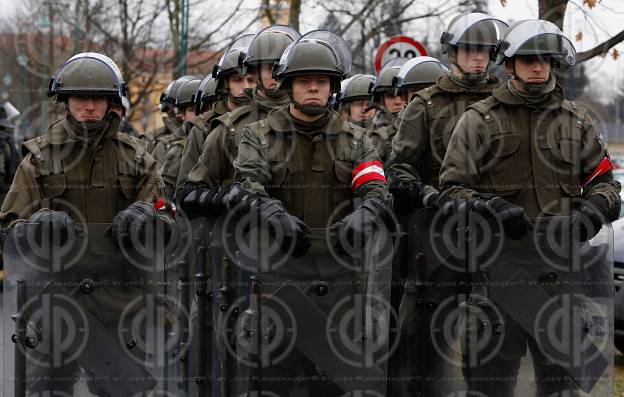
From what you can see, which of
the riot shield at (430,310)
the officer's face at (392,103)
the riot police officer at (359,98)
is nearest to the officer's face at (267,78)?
the officer's face at (392,103)

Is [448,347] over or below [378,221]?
below

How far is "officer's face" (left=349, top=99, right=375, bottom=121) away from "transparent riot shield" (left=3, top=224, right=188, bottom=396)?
4.67 m

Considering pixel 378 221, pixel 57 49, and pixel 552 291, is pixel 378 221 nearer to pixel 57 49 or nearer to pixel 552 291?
pixel 552 291

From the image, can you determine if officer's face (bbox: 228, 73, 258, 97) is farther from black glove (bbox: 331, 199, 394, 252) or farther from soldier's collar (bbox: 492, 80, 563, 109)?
black glove (bbox: 331, 199, 394, 252)

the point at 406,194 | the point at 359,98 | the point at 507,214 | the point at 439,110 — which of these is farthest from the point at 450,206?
the point at 359,98

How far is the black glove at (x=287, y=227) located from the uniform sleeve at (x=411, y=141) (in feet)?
6.73

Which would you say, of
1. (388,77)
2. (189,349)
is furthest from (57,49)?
(189,349)

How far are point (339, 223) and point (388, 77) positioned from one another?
400cm

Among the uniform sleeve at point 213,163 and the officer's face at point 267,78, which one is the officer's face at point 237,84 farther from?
the uniform sleeve at point 213,163

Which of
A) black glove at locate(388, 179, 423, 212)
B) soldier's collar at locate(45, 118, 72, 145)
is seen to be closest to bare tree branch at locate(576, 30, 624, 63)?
black glove at locate(388, 179, 423, 212)

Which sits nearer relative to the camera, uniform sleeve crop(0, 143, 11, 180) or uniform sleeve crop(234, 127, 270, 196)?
uniform sleeve crop(234, 127, 270, 196)

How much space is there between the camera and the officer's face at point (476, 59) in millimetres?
7199

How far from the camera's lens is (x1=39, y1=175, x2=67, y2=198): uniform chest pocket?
5.95 m

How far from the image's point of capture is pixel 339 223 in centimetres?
515
